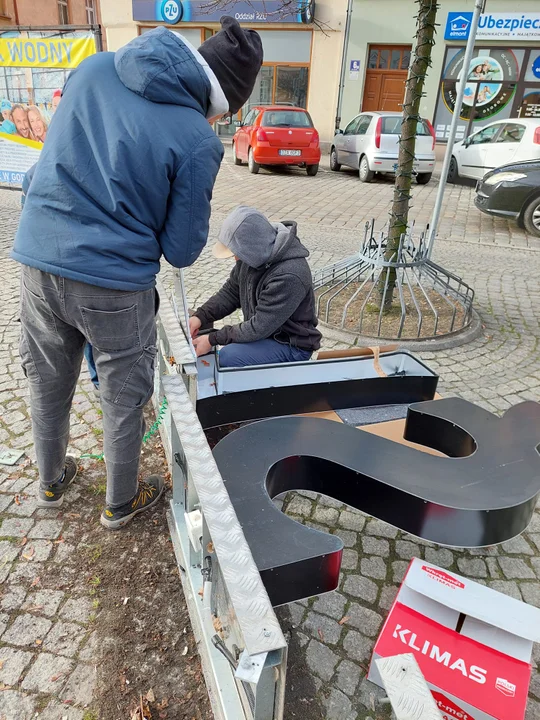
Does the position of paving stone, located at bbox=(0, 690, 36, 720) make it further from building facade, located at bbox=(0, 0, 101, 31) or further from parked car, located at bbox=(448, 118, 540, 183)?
building facade, located at bbox=(0, 0, 101, 31)

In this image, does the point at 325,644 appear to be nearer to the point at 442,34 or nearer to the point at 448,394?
the point at 448,394

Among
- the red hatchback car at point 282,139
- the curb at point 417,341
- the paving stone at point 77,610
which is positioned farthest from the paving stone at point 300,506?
the red hatchback car at point 282,139

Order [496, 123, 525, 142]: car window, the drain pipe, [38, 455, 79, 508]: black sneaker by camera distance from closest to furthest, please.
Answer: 1. [38, 455, 79, 508]: black sneaker
2. [496, 123, 525, 142]: car window
3. the drain pipe

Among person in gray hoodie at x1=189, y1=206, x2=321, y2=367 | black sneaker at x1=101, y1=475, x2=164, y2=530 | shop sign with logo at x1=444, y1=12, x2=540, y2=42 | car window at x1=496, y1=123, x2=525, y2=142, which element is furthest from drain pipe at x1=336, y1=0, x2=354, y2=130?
black sneaker at x1=101, y1=475, x2=164, y2=530

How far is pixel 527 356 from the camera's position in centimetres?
480

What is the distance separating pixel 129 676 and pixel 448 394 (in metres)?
2.89

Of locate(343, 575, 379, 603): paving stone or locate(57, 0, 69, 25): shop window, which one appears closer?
locate(343, 575, 379, 603): paving stone

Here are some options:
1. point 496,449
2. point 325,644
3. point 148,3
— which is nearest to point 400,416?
point 496,449

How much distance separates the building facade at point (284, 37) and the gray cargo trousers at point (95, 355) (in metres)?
18.8

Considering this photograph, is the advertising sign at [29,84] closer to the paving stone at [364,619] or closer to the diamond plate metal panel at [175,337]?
the diamond plate metal panel at [175,337]

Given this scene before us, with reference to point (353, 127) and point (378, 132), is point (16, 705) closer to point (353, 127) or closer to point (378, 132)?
point (378, 132)

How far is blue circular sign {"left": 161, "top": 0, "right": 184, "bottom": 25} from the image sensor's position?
65.2 feet

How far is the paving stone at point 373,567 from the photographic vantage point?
251 cm

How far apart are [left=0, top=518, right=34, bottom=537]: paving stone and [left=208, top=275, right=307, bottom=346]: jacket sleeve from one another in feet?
4.32
